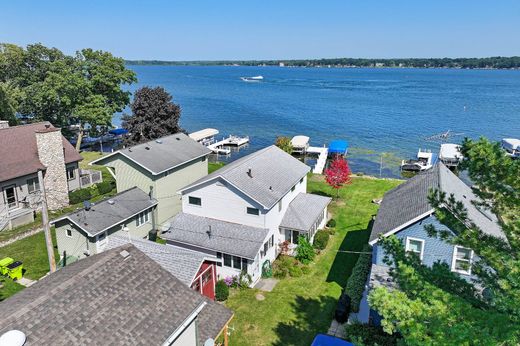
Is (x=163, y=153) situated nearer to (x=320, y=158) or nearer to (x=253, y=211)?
(x=253, y=211)

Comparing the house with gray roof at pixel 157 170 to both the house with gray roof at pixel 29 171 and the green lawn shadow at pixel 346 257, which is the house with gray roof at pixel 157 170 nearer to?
the house with gray roof at pixel 29 171

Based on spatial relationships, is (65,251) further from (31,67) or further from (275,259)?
(31,67)

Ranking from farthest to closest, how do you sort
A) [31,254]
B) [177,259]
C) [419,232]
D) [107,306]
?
[31,254], [177,259], [419,232], [107,306]

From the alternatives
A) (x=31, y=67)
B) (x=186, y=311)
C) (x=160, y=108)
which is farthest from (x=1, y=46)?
(x=186, y=311)

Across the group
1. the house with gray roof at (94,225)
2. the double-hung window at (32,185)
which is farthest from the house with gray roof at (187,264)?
the double-hung window at (32,185)

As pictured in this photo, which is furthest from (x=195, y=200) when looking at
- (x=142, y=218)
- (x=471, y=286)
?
(x=471, y=286)
